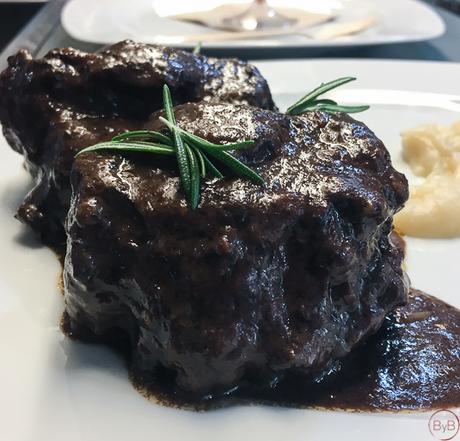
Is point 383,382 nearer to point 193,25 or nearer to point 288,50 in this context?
point 288,50

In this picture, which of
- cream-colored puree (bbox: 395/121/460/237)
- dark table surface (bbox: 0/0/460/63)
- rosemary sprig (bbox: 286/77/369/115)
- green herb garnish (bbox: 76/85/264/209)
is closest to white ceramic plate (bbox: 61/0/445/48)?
dark table surface (bbox: 0/0/460/63)

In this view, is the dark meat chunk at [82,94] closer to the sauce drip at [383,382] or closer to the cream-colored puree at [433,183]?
the cream-colored puree at [433,183]

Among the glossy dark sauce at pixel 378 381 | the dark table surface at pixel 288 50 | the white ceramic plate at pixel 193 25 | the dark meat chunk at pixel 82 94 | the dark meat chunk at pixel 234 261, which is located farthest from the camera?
the dark table surface at pixel 288 50

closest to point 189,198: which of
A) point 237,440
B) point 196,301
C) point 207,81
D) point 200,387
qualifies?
point 196,301

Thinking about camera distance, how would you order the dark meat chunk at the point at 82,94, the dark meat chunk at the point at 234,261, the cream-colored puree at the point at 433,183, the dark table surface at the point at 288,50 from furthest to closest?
the dark table surface at the point at 288,50 < the cream-colored puree at the point at 433,183 < the dark meat chunk at the point at 82,94 < the dark meat chunk at the point at 234,261

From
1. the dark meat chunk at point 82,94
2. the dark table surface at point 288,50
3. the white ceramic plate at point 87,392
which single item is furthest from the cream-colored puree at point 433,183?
the dark table surface at point 288,50

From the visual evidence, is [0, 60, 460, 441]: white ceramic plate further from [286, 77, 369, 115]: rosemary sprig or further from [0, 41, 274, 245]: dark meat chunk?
[286, 77, 369, 115]: rosemary sprig
